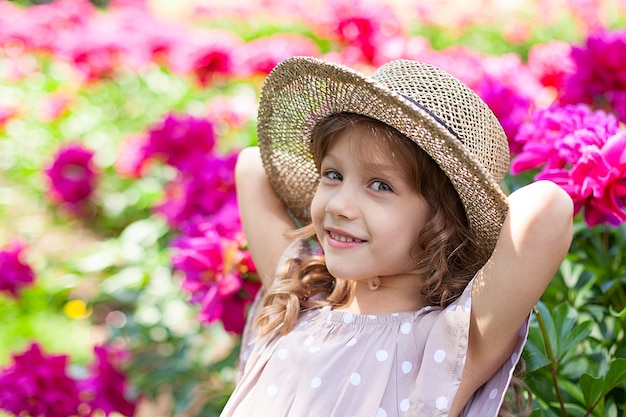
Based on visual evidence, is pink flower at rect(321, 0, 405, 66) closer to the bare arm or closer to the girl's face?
the girl's face

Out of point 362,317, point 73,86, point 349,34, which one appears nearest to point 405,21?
point 349,34

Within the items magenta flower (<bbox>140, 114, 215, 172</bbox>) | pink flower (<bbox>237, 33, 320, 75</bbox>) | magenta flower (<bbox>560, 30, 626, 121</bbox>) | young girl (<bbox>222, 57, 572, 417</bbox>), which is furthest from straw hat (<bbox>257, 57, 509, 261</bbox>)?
pink flower (<bbox>237, 33, 320, 75</bbox>)

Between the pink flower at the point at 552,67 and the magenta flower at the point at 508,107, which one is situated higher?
the magenta flower at the point at 508,107

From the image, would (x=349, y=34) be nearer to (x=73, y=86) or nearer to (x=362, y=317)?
(x=73, y=86)

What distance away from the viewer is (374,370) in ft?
5.40

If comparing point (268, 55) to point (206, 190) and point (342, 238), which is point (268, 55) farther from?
point (342, 238)

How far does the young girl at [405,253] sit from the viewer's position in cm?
151

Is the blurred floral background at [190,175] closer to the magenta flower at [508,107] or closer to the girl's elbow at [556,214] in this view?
the magenta flower at [508,107]

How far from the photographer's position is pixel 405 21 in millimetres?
5621

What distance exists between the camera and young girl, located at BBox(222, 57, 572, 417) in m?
1.51

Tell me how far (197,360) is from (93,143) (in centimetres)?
198

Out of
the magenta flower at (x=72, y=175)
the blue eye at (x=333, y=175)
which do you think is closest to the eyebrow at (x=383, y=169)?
the blue eye at (x=333, y=175)

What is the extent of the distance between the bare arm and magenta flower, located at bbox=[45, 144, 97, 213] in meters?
2.52

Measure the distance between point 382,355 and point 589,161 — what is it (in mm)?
588
